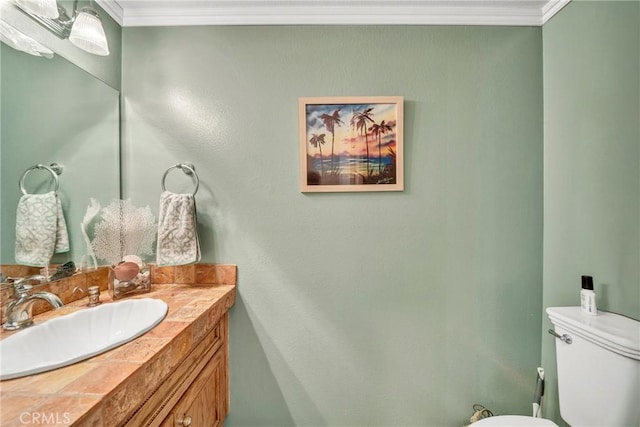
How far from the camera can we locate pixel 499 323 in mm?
1515

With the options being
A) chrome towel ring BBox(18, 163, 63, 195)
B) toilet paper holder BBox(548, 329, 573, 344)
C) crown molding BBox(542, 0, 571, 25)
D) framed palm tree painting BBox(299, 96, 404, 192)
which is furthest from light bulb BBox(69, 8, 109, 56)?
toilet paper holder BBox(548, 329, 573, 344)

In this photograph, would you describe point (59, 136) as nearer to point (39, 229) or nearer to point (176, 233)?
point (39, 229)

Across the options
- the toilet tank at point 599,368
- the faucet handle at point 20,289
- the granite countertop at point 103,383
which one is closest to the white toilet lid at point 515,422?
the toilet tank at point 599,368

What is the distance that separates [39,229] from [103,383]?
2.49ft

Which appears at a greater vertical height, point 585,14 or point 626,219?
point 585,14

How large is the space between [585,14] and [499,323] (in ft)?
4.90

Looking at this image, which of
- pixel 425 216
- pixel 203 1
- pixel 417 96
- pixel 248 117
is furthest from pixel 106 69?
pixel 425 216

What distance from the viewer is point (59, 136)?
1.18m

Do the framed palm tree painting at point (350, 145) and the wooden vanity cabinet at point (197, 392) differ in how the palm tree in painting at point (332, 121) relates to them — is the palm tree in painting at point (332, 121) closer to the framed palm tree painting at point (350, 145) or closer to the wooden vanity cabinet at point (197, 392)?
the framed palm tree painting at point (350, 145)

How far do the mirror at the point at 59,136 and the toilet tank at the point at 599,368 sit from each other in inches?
81.8

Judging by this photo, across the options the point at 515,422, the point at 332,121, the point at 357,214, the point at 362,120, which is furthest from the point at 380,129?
the point at 515,422

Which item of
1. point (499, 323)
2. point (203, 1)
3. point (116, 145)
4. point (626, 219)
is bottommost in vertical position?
point (499, 323)

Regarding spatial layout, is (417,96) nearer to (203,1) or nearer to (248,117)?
(248,117)

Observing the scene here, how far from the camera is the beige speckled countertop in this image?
1.89 feet
